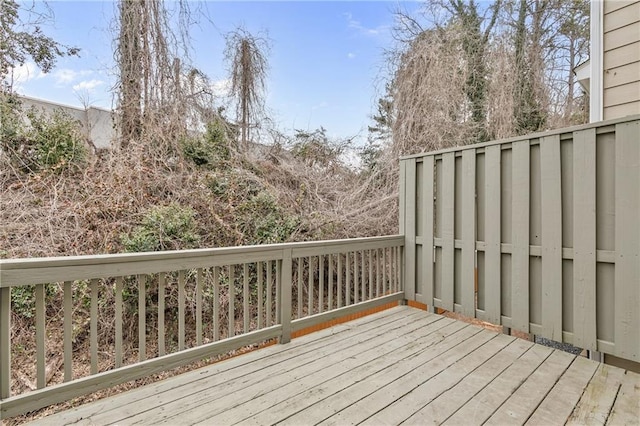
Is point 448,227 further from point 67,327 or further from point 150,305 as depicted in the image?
point 150,305

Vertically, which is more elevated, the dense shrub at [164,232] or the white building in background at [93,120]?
the white building in background at [93,120]

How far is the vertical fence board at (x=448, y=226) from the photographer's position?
3062 mm

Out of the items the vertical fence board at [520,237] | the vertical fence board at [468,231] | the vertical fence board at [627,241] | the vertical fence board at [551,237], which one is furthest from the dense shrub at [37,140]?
the vertical fence board at [627,241]

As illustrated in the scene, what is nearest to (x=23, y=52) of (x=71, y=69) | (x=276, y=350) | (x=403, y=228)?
(x=71, y=69)

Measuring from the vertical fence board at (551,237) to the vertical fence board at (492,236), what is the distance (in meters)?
0.33

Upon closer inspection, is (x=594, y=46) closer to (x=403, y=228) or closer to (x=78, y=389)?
(x=403, y=228)

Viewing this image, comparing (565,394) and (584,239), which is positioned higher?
(584,239)

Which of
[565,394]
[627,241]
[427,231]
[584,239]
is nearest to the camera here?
[565,394]

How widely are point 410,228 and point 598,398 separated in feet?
6.51

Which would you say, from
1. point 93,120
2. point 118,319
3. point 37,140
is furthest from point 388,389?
point 93,120

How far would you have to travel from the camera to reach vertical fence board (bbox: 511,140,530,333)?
2.52 m

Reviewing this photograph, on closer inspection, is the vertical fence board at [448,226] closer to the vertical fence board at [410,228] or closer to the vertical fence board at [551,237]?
the vertical fence board at [410,228]

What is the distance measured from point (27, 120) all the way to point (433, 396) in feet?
18.1

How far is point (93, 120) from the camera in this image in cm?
481
